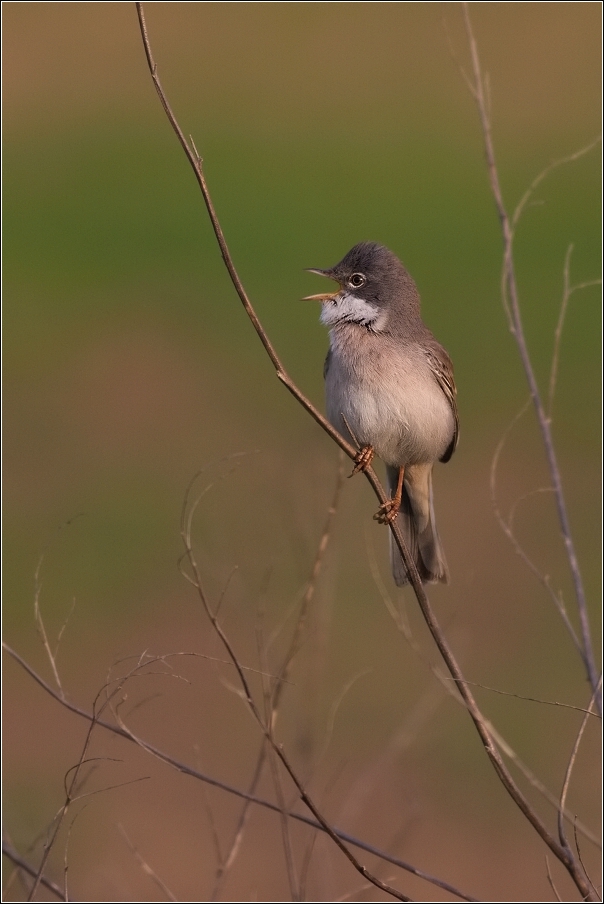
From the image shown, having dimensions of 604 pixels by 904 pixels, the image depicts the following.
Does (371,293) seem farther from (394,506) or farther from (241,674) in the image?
(241,674)

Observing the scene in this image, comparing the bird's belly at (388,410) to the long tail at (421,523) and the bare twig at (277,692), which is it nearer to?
the long tail at (421,523)

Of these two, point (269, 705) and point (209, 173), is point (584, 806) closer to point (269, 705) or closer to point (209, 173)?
point (269, 705)

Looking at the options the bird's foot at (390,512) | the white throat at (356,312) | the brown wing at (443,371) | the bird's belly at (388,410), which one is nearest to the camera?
the bird's foot at (390,512)

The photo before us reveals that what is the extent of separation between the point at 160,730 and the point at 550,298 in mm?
9814

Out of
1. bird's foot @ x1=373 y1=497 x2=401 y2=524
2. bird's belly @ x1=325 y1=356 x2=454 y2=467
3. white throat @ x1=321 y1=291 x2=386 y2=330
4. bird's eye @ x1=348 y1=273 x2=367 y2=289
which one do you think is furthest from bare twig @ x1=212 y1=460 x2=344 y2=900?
bird's eye @ x1=348 y1=273 x2=367 y2=289

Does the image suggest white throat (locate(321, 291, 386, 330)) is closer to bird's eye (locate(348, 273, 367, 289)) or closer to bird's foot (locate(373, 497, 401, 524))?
bird's eye (locate(348, 273, 367, 289))

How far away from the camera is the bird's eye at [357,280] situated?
17.1 ft

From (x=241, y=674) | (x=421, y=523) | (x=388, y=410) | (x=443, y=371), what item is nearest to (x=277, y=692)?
(x=241, y=674)

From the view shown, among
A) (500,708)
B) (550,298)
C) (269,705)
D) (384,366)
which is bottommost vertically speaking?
(500,708)

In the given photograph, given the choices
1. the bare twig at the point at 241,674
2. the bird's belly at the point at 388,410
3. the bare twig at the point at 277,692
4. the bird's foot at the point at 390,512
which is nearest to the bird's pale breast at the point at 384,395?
the bird's belly at the point at 388,410

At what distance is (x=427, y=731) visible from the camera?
26.3ft

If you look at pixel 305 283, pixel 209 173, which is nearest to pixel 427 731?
pixel 305 283

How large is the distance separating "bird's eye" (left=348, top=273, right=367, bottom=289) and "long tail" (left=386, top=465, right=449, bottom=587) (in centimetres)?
92

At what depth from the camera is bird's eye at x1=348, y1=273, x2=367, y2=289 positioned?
205 inches
